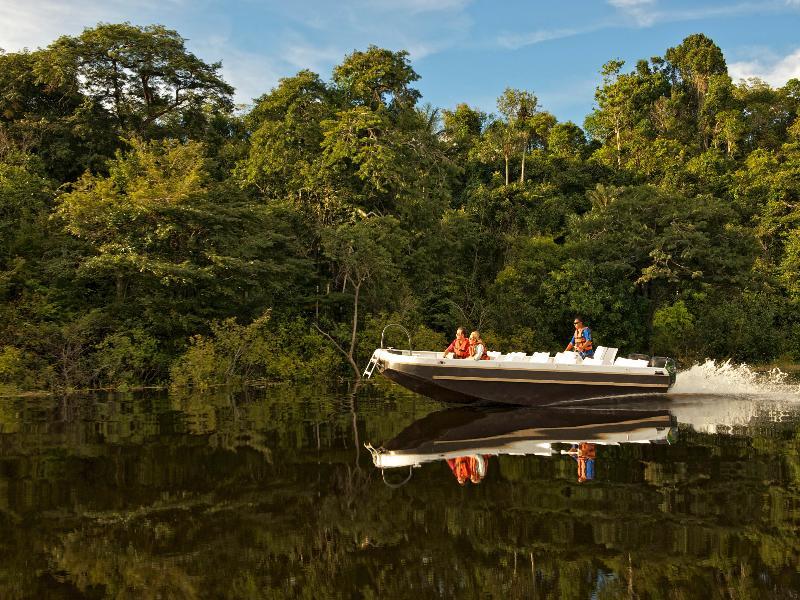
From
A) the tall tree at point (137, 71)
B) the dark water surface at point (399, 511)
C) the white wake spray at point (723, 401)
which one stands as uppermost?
the tall tree at point (137, 71)

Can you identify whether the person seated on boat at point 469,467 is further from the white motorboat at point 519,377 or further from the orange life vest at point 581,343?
the orange life vest at point 581,343

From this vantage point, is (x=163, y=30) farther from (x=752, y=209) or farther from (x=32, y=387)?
(x=752, y=209)

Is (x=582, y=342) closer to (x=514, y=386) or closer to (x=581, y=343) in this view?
(x=581, y=343)

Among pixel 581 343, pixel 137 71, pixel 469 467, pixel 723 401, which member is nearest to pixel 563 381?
pixel 581 343

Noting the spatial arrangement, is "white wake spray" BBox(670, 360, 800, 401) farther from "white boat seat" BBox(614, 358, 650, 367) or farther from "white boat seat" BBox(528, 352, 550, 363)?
"white boat seat" BBox(528, 352, 550, 363)

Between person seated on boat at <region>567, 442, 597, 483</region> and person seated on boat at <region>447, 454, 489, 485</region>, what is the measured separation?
1.18 metres

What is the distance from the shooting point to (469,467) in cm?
941

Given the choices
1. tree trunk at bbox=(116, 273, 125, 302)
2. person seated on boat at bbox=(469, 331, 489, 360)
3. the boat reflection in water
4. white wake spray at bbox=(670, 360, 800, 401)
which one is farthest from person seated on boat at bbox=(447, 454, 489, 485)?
tree trunk at bbox=(116, 273, 125, 302)

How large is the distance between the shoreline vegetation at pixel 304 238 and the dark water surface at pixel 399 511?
27.4 feet

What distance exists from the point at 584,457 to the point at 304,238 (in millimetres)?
17212

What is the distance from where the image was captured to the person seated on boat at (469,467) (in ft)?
28.7

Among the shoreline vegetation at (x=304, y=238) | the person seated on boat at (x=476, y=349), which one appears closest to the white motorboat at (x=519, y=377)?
the person seated on boat at (x=476, y=349)

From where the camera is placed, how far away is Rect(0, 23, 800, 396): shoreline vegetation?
68.4 ft

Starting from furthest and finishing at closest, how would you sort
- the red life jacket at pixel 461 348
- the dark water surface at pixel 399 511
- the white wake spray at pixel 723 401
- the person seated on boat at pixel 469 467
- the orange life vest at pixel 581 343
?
the orange life vest at pixel 581 343, the red life jacket at pixel 461 348, the white wake spray at pixel 723 401, the person seated on boat at pixel 469 467, the dark water surface at pixel 399 511
